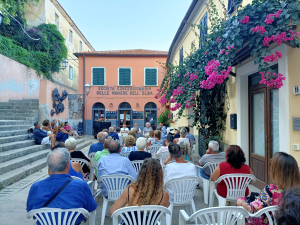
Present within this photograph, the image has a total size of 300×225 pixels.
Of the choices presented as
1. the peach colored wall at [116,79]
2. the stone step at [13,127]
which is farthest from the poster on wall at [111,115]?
the stone step at [13,127]

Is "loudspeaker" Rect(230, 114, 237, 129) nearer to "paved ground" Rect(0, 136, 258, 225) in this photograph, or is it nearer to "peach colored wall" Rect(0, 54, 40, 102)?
"paved ground" Rect(0, 136, 258, 225)

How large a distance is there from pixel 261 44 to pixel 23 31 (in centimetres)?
1532

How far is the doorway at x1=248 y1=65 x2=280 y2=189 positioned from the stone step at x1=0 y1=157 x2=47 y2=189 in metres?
5.13

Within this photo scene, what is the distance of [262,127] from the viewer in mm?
5008

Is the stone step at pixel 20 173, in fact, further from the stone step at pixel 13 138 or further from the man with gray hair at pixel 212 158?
the man with gray hair at pixel 212 158

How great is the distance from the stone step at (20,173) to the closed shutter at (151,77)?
13.2 m

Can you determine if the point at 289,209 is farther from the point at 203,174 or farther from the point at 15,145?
the point at 15,145

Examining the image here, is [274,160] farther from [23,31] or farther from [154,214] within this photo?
[23,31]

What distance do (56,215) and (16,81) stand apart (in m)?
11.8

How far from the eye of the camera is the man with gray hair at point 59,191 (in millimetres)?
2080

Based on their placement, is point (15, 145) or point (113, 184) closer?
point (113, 184)

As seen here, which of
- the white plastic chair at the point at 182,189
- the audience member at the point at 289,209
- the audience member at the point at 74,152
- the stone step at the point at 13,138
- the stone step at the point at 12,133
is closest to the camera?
the audience member at the point at 289,209

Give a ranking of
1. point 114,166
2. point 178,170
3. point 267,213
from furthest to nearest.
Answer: point 114,166 → point 178,170 → point 267,213

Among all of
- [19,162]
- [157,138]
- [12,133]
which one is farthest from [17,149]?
[157,138]
